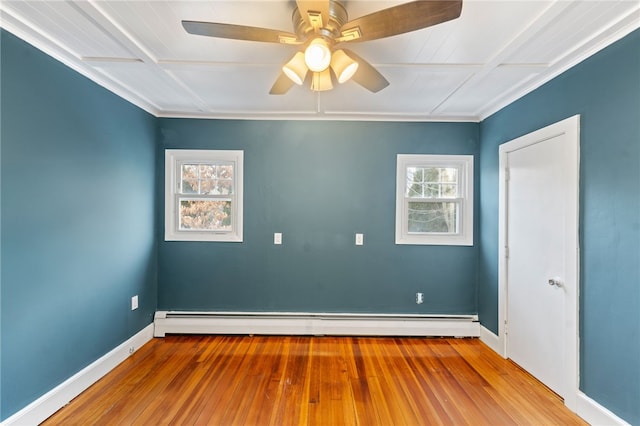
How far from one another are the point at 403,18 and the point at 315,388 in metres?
2.51

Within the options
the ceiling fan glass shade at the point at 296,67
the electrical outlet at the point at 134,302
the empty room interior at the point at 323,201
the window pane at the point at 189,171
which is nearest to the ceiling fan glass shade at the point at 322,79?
the empty room interior at the point at 323,201

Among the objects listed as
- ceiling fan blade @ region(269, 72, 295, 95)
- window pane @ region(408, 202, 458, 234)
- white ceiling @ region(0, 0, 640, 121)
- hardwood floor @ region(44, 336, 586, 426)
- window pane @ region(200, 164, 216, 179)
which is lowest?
hardwood floor @ region(44, 336, 586, 426)

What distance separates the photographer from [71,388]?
82.1 inches

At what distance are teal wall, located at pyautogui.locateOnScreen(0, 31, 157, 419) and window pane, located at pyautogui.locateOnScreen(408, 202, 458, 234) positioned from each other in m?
3.06

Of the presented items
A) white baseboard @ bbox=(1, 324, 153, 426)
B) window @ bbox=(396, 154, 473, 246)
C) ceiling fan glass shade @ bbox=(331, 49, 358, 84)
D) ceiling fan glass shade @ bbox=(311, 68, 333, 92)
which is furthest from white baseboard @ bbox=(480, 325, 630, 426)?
white baseboard @ bbox=(1, 324, 153, 426)

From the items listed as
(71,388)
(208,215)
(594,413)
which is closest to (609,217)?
(594,413)

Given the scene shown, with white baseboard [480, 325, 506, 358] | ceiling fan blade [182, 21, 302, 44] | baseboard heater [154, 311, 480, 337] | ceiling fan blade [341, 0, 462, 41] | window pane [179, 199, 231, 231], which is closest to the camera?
ceiling fan blade [341, 0, 462, 41]

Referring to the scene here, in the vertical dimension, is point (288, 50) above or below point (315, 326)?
above

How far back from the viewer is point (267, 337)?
10.4 feet

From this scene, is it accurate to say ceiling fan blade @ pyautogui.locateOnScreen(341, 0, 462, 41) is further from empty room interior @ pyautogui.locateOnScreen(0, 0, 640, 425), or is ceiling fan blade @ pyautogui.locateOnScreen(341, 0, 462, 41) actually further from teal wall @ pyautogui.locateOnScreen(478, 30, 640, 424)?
teal wall @ pyautogui.locateOnScreen(478, 30, 640, 424)

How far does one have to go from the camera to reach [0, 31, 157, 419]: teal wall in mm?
1700

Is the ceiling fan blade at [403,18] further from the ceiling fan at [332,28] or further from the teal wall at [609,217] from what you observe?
the teal wall at [609,217]

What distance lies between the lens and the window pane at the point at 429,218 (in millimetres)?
3316

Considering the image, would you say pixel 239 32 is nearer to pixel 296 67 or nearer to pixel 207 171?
pixel 296 67
